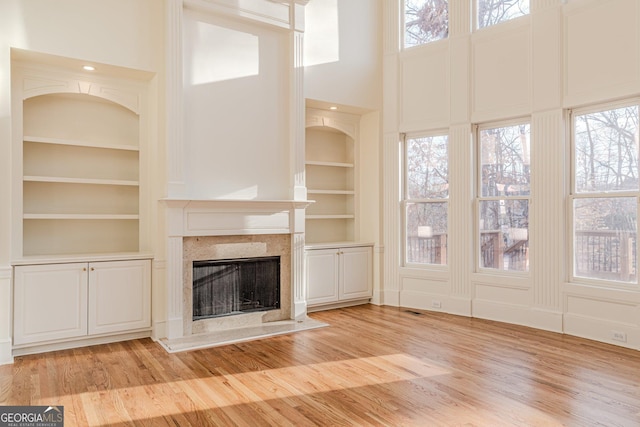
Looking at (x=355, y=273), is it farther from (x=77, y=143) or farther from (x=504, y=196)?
(x=77, y=143)

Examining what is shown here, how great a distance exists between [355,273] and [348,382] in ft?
9.00

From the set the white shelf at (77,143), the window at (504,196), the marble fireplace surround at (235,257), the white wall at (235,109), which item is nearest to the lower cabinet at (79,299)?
the marble fireplace surround at (235,257)

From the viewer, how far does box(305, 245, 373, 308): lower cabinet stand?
5.69 meters

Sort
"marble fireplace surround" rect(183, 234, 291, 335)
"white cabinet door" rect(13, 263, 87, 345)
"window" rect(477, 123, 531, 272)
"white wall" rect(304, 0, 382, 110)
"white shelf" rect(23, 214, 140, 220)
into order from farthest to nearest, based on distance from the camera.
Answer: "white wall" rect(304, 0, 382, 110), "window" rect(477, 123, 531, 272), "marble fireplace surround" rect(183, 234, 291, 335), "white shelf" rect(23, 214, 140, 220), "white cabinet door" rect(13, 263, 87, 345)

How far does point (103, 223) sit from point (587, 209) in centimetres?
506

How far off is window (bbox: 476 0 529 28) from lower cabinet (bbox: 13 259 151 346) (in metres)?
4.76

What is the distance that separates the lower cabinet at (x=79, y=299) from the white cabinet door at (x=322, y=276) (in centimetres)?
196

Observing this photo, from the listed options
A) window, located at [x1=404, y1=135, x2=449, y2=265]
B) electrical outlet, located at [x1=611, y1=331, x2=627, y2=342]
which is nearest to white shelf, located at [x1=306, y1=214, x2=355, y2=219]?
window, located at [x1=404, y1=135, x2=449, y2=265]

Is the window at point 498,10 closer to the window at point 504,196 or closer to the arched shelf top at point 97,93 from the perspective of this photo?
the window at point 504,196

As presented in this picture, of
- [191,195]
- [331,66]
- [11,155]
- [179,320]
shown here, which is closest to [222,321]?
[179,320]

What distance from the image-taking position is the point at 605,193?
4.45 metres

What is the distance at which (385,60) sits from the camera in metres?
6.20

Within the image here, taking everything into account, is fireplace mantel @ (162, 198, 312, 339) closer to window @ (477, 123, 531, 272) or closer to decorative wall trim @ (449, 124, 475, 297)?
decorative wall trim @ (449, 124, 475, 297)

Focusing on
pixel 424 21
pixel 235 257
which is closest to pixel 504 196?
pixel 424 21
